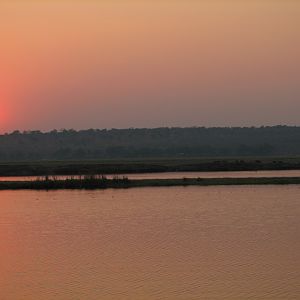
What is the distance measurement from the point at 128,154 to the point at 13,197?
372ft

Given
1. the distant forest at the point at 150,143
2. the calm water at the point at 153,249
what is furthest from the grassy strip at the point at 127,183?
the distant forest at the point at 150,143

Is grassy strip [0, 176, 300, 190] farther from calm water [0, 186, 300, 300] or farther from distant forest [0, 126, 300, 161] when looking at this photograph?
distant forest [0, 126, 300, 161]

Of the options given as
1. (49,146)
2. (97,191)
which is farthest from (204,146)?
(97,191)

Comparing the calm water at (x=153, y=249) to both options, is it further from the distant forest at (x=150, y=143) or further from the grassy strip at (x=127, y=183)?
the distant forest at (x=150, y=143)

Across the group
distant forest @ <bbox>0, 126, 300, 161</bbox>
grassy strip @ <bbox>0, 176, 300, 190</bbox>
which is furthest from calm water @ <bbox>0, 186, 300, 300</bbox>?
distant forest @ <bbox>0, 126, 300, 161</bbox>

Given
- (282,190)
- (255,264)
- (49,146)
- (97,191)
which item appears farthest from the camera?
(49,146)

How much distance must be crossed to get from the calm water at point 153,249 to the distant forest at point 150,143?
115 meters

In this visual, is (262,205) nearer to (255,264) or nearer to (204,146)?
(255,264)

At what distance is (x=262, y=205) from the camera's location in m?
32.0

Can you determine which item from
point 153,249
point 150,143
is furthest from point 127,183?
point 150,143

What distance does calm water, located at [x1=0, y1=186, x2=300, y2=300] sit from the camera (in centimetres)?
1566

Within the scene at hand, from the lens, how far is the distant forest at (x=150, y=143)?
510 feet

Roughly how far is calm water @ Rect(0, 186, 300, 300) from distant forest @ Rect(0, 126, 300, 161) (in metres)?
115

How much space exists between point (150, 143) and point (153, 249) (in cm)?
15917
